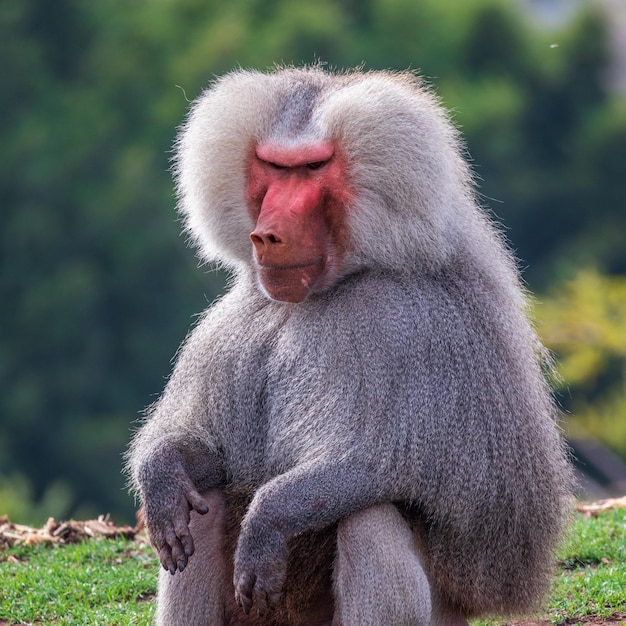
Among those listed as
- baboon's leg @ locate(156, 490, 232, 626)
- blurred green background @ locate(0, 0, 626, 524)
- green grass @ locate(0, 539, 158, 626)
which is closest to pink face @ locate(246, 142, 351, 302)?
baboon's leg @ locate(156, 490, 232, 626)

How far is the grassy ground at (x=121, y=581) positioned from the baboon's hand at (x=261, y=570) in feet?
4.06

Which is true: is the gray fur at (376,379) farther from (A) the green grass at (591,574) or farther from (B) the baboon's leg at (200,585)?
(A) the green grass at (591,574)

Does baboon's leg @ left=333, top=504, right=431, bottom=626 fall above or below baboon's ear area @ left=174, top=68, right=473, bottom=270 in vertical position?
below

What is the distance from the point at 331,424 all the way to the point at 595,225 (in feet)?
144

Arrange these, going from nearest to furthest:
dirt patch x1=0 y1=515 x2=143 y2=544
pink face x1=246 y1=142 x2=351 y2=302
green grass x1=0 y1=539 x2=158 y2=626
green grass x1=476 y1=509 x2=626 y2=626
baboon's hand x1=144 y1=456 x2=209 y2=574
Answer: pink face x1=246 y1=142 x2=351 y2=302, baboon's hand x1=144 y1=456 x2=209 y2=574, green grass x1=476 y1=509 x2=626 y2=626, green grass x1=0 y1=539 x2=158 y2=626, dirt patch x1=0 y1=515 x2=143 y2=544

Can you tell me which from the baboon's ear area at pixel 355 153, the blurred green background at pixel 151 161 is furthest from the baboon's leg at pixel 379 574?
the blurred green background at pixel 151 161

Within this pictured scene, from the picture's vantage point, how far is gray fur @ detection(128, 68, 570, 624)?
14.8 ft

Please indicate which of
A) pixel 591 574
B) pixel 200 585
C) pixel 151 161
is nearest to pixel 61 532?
pixel 200 585

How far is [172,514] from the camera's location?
477cm

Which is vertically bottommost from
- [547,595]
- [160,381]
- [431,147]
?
[160,381]

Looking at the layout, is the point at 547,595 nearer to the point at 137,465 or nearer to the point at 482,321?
the point at 482,321

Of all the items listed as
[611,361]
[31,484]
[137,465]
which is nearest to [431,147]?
[137,465]

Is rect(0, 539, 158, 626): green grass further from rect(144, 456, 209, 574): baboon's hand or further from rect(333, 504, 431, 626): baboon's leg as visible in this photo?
rect(333, 504, 431, 626): baboon's leg

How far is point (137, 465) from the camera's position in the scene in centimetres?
498
